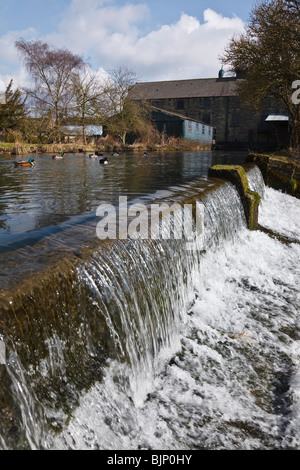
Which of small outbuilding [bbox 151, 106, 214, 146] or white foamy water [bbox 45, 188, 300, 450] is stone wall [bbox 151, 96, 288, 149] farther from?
white foamy water [bbox 45, 188, 300, 450]

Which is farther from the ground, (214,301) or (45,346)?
(45,346)

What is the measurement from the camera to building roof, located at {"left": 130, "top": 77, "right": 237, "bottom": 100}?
50203mm

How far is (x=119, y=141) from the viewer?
37844mm

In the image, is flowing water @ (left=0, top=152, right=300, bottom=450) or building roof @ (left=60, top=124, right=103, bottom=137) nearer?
flowing water @ (left=0, top=152, right=300, bottom=450)

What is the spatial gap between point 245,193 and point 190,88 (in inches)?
1945

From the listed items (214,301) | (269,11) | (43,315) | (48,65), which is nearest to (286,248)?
(214,301)

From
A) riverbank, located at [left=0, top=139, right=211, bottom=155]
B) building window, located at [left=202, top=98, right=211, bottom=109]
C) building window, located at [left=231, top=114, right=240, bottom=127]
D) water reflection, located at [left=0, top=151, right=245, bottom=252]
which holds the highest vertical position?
building window, located at [left=202, top=98, right=211, bottom=109]

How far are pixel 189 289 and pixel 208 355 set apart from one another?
47.8 inches

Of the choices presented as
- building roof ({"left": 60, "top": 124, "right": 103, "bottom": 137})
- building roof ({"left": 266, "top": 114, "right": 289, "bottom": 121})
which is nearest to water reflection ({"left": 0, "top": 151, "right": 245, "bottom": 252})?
building roof ({"left": 60, "top": 124, "right": 103, "bottom": 137})

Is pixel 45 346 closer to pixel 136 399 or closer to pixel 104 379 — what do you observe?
pixel 104 379

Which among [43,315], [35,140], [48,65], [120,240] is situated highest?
[48,65]

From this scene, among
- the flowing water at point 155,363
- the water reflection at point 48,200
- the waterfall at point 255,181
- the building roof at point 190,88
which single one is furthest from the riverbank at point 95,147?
the flowing water at point 155,363

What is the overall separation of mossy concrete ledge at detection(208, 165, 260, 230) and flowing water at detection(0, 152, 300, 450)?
→ 305 centimetres

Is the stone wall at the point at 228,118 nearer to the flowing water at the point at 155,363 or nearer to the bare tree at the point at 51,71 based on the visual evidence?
the bare tree at the point at 51,71
